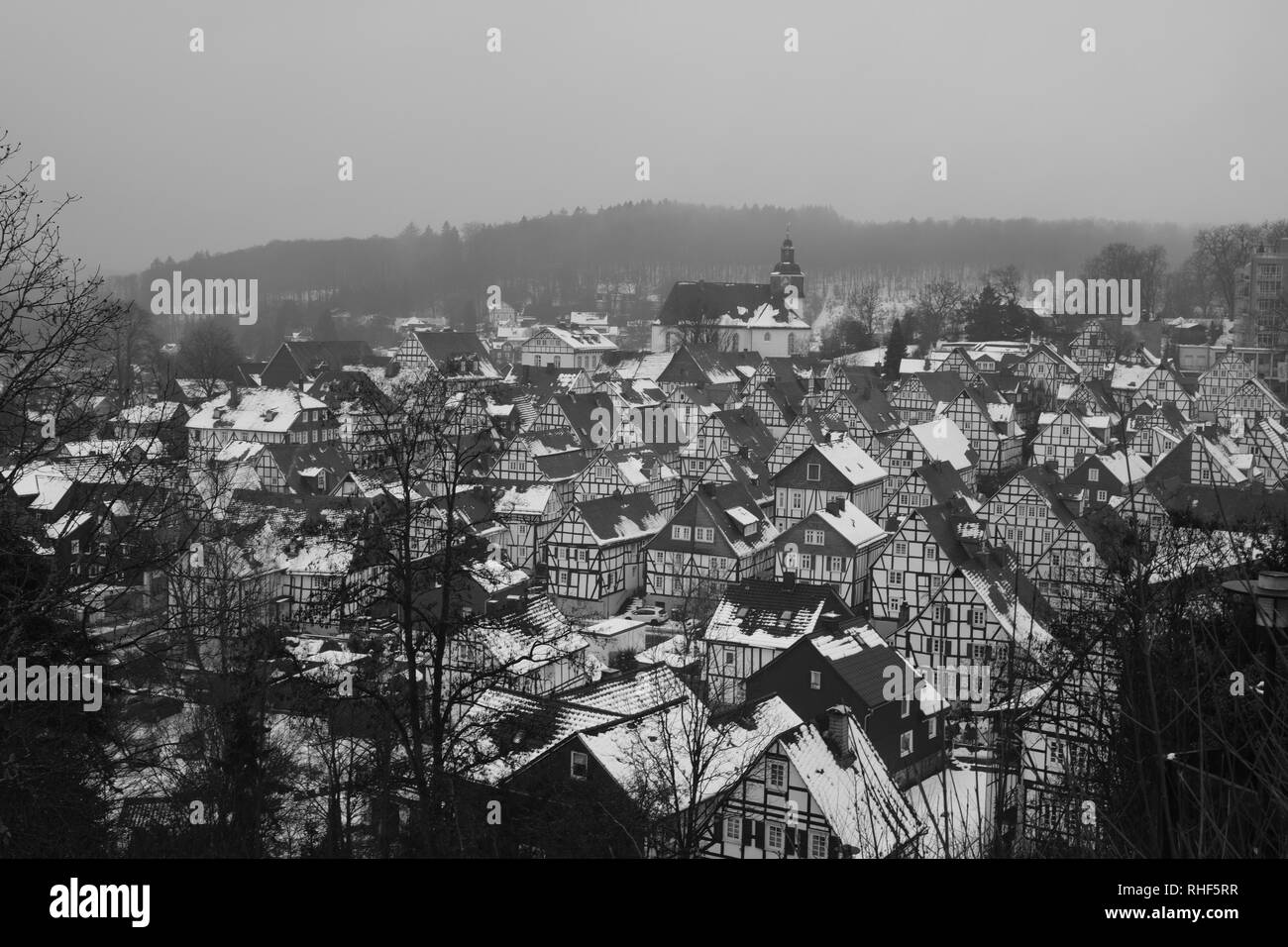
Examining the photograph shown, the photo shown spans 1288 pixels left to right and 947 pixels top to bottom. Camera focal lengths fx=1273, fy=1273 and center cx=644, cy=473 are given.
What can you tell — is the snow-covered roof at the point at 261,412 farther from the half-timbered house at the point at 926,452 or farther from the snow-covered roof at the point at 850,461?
the half-timbered house at the point at 926,452

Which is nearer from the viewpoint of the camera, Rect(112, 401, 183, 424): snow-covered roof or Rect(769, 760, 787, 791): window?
Rect(112, 401, 183, 424): snow-covered roof

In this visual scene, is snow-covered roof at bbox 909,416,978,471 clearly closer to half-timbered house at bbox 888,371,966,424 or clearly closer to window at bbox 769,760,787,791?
half-timbered house at bbox 888,371,966,424

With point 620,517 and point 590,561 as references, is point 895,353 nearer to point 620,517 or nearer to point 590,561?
point 620,517

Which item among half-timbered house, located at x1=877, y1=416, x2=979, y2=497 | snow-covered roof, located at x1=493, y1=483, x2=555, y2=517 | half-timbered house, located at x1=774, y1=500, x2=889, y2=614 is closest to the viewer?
half-timbered house, located at x1=774, y1=500, x2=889, y2=614

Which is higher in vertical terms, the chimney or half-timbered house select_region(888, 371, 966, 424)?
half-timbered house select_region(888, 371, 966, 424)

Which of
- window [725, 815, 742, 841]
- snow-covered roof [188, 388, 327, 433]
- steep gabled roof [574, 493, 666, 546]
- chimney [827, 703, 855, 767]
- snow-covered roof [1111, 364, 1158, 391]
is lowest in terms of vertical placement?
window [725, 815, 742, 841]

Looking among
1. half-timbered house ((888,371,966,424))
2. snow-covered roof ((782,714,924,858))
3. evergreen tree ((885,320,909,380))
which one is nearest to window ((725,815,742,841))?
snow-covered roof ((782,714,924,858))

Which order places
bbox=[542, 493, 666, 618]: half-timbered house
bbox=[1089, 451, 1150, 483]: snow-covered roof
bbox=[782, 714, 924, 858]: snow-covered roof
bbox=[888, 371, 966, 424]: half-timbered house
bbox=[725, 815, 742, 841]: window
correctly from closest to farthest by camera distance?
bbox=[782, 714, 924, 858]: snow-covered roof
bbox=[725, 815, 742, 841]: window
bbox=[542, 493, 666, 618]: half-timbered house
bbox=[1089, 451, 1150, 483]: snow-covered roof
bbox=[888, 371, 966, 424]: half-timbered house
